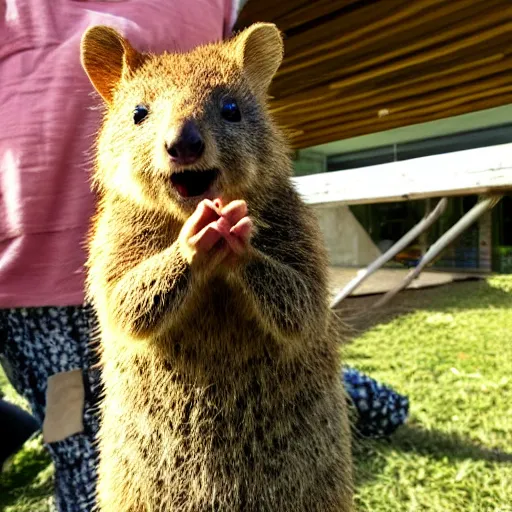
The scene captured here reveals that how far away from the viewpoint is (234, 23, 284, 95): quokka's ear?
3.04ft

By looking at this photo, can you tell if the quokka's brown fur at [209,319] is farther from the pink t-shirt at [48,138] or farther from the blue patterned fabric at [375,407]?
the blue patterned fabric at [375,407]

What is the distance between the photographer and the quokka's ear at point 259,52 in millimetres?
926

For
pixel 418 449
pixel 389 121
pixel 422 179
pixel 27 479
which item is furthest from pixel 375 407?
pixel 389 121

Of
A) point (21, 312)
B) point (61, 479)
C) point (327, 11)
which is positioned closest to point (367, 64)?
point (327, 11)

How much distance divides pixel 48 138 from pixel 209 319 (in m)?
0.54

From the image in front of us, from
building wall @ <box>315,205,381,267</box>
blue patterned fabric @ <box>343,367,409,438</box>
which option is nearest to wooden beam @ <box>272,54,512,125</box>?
blue patterned fabric @ <box>343,367,409,438</box>

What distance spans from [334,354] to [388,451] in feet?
4.07

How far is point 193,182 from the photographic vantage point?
30.1 inches

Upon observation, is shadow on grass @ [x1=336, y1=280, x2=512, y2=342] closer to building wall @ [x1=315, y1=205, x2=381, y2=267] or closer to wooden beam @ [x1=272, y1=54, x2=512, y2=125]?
building wall @ [x1=315, y1=205, x2=381, y2=267]

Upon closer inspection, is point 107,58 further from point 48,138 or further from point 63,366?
point 63,366

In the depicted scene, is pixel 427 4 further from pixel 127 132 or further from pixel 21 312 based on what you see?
pixel 21 312

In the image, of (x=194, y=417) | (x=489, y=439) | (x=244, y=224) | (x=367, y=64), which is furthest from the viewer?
(x=367, y=64)

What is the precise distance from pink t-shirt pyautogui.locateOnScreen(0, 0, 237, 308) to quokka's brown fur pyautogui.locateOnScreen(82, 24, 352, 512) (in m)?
0.17

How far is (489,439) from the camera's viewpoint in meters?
2.02
